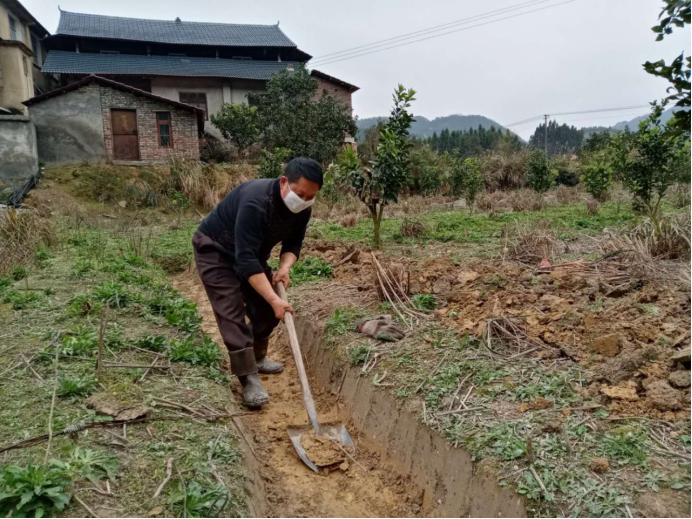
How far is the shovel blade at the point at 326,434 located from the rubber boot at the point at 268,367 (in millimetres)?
1164

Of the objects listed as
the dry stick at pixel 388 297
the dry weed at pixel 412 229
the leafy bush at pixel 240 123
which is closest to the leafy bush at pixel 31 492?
the dry stick at pixel 388 297

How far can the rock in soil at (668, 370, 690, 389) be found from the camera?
281 centimetres

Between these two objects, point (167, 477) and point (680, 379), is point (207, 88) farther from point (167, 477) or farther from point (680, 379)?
point (680, 379)

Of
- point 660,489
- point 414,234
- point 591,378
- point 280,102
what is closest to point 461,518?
point 660,489

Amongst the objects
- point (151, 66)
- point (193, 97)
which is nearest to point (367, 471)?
point (193, 97)

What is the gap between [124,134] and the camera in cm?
1903

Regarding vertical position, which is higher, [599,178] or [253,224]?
[599,178]

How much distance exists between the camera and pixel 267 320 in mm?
4262

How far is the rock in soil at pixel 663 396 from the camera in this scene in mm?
2703

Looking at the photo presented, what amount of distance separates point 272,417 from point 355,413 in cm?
68

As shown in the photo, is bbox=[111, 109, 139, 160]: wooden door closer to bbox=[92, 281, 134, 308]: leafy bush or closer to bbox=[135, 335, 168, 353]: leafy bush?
bbox=[92, 281, 134, 308]: leafy bush

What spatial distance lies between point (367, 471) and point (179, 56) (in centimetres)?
3034

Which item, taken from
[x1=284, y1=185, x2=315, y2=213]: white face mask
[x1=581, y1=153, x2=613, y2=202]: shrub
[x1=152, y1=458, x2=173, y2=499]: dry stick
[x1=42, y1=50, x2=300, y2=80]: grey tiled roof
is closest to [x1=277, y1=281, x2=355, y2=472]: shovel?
[x1=284, y1=185, x2=315, y2=213]: white face mask

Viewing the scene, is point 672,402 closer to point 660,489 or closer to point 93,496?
point 660,489
